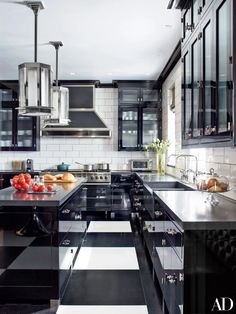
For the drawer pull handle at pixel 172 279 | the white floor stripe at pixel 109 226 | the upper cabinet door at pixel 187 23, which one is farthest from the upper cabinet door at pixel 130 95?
the drawer pull handle at pixel 172 279

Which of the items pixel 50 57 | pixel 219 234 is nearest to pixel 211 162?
pixel 219 234

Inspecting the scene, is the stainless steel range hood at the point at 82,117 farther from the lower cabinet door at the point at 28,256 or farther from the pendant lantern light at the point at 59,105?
the lower cabinet door at the point at 28,256

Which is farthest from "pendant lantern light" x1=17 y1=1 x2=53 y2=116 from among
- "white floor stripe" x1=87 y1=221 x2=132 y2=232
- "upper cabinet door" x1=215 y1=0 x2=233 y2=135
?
"white floor stripe" x1=87 y1=221 x2=132 y2=232

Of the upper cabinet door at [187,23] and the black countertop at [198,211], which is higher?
the upper cabinet door at [187,23]

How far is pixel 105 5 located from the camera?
369cm

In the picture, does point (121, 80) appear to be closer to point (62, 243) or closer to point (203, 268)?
point (62, 243)

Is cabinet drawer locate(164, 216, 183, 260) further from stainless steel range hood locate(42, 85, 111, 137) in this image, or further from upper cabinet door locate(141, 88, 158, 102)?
upper cabinet door locate(141, 88, 158, 102)

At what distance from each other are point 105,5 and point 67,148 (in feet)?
14.2

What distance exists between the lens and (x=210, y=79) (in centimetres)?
254

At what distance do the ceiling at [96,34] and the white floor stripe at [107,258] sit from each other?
273cm

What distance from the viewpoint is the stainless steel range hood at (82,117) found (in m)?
7.21

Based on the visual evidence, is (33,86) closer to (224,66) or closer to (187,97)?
(187,97)

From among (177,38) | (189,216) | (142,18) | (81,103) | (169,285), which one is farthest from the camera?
(81,103)

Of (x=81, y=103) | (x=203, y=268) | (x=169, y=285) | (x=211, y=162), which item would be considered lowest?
(x=169, y=285)
